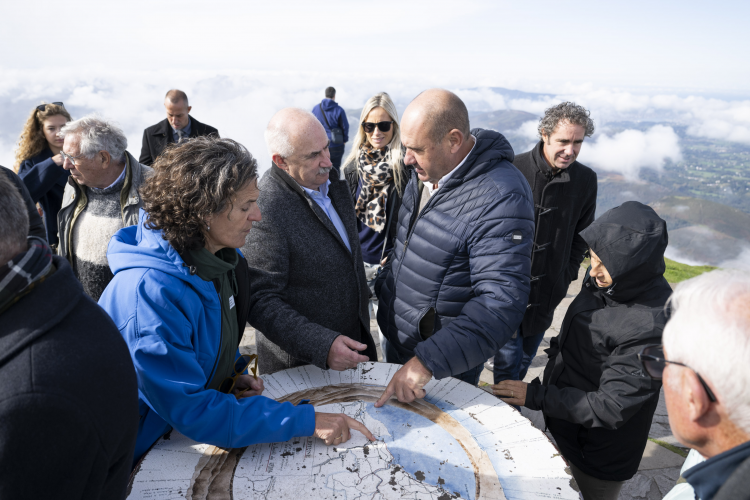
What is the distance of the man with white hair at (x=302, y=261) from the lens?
2.25 m

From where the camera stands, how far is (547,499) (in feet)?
5.13

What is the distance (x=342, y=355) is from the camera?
2156 mm

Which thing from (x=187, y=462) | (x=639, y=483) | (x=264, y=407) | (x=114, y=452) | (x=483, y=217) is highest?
(x=483, y=217)

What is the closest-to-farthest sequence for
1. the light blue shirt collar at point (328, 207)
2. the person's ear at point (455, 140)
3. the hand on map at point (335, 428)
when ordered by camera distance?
the hand on map at point (335, 428) < the person's ear at point (455, 140) < the light blue shirt collar at point (328, 207)

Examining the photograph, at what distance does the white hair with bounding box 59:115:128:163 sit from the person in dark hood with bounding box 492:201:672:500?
303 centimetres

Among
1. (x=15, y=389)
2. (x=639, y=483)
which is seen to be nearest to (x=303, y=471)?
(x=15, y=389)

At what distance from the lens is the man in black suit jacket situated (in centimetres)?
634

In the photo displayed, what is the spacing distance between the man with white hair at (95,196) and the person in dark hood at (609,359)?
2.80 metres

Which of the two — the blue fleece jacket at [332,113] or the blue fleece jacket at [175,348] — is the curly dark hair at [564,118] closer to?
the blue fleece jacket at [175,348]

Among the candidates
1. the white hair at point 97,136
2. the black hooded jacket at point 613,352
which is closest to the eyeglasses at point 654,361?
the black hooded jacket at point 613,352

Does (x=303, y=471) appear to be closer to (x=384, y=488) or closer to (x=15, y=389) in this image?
(x=384, y=488)

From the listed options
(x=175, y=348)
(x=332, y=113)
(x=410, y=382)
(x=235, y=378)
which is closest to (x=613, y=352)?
(x=410, y=382)

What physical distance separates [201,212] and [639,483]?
10.8ft

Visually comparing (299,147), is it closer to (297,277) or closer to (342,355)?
(297,277)
